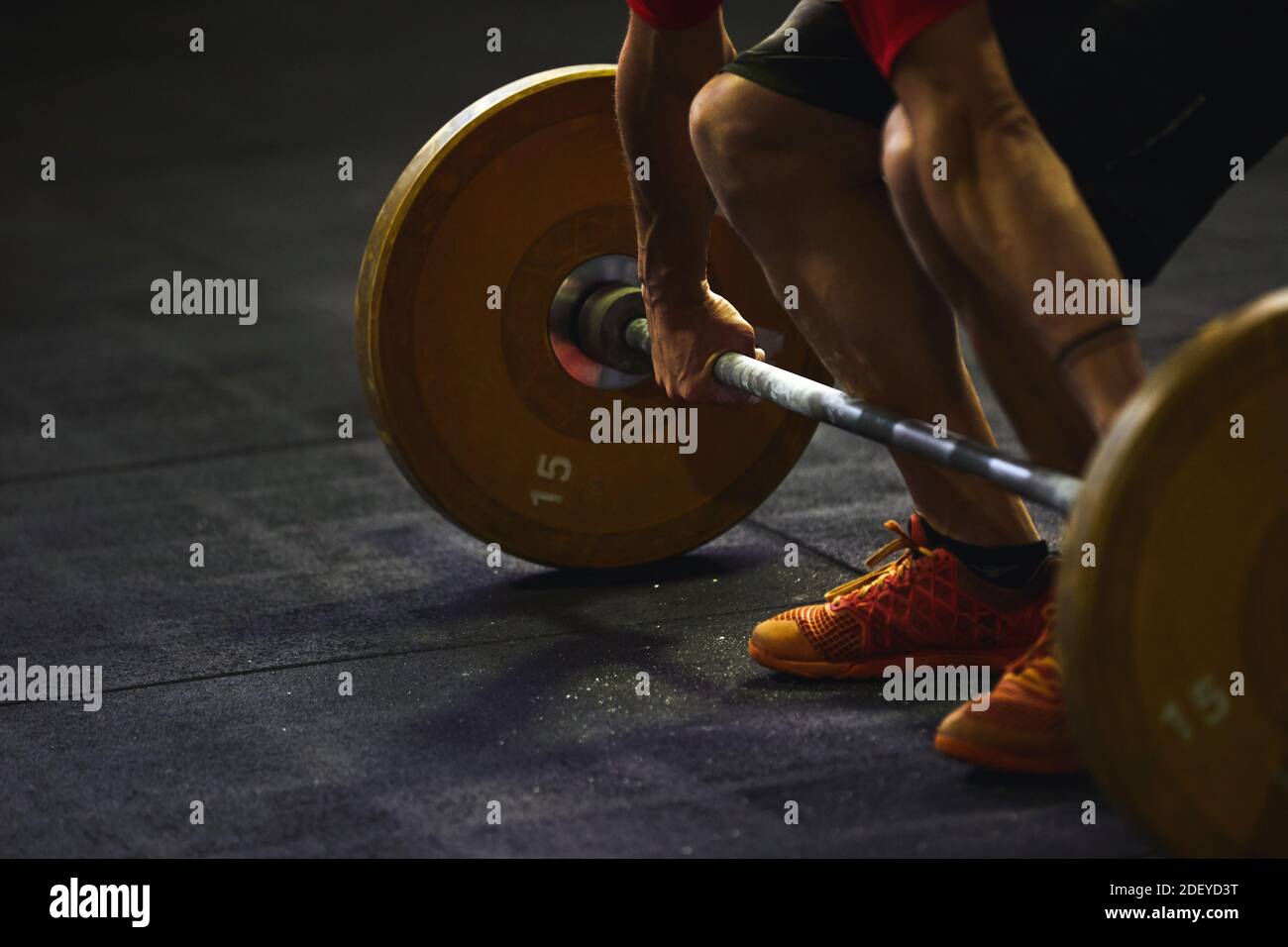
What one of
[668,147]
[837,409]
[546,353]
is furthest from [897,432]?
[546,353]

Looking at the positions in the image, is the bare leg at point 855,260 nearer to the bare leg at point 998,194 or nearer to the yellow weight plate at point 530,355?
the bare leg at point 998,194

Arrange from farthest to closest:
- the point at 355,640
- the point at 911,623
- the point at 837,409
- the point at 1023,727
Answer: the point at 355,640, the point at 911,623, the point at 837,409, the point at 1023,727

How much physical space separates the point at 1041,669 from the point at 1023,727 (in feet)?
0.18

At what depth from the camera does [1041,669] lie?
5.23ft

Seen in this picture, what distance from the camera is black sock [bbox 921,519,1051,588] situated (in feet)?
5.87

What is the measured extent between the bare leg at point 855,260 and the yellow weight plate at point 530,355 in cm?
42

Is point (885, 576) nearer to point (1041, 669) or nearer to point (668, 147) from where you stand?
point (1041, 669)

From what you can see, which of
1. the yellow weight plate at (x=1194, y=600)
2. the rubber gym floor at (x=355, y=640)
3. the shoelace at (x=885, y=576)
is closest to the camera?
the yellow weight plate at (x=1194, y=600)

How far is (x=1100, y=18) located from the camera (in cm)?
162

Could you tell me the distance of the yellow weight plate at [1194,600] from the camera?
122 centimetres

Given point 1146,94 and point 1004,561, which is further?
point 1004,561

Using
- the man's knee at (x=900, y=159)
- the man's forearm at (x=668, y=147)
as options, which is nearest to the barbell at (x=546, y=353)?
the man's forearm at (x=668, y=147)

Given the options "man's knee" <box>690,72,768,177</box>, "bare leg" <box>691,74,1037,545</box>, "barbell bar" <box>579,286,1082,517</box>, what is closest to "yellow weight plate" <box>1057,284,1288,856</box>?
"barbell bar" <box>579,286,1082,517</box>
